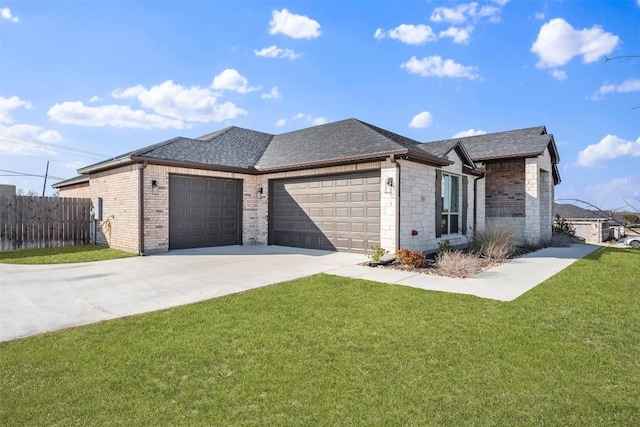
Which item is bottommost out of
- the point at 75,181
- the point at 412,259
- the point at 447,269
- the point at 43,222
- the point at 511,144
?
the point at 447,269

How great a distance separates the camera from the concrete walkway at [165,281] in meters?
5.15

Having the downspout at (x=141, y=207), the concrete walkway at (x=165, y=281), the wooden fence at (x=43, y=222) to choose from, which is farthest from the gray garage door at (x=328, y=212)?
the wooden fence at (x=43, y=222)

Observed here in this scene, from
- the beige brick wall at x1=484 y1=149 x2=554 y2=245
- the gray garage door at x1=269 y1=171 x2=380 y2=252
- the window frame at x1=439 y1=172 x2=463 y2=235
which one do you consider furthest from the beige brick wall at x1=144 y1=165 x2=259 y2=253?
the beige brick wall at x1=484 y1=149 x2=554 y2=245

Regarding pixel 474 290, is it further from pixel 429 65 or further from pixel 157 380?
pixel 429 65

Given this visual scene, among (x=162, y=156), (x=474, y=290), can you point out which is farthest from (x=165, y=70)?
(x=474, y=290)

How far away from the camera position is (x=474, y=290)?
6.43 metres

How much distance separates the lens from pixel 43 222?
13.9m

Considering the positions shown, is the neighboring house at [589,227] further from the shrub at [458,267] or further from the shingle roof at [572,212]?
the shrub at [458,267]

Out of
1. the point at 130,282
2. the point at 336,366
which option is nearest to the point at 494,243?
the point at 336,366

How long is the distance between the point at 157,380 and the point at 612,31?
24.3 ft

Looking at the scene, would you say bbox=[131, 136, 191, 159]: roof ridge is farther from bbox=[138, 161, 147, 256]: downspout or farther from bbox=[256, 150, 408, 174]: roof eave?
bbox=[256, 150, 408, 174]: roof eave

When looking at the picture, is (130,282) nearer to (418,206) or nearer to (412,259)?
(412,259)

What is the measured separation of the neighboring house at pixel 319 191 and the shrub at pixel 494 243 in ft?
3.07

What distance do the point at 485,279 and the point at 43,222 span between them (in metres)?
16.4
